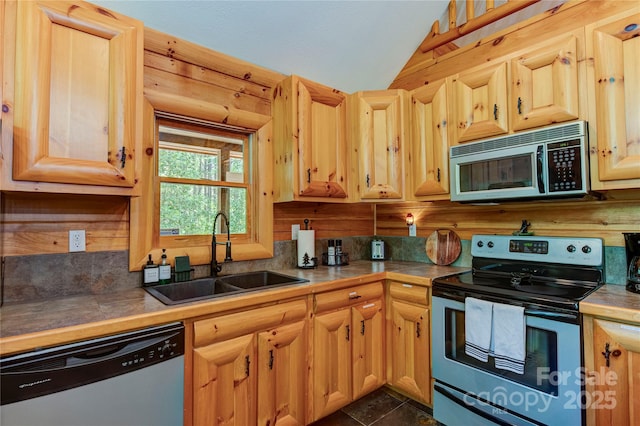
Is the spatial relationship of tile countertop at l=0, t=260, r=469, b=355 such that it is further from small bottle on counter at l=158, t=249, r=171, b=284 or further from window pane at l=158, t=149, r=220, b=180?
window pane at l=158, t=149, r=220, b=180

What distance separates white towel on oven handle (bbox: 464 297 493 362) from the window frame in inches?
54.1

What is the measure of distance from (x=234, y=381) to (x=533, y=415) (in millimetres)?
1477

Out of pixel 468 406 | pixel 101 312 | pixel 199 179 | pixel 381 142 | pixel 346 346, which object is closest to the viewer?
pixel 101 312

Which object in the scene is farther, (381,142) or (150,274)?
(381,142)

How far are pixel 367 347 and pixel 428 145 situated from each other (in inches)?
60.4

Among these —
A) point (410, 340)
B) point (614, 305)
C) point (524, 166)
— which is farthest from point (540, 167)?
point (410, 340)

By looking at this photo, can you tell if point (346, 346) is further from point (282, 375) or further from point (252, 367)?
point (252, 367)

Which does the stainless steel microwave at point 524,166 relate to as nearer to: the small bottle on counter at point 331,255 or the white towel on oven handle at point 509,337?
the white towel on oven handle at point 509,337

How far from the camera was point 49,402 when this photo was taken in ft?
3.47

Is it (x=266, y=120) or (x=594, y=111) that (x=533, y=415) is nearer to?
(x=594, y=111)

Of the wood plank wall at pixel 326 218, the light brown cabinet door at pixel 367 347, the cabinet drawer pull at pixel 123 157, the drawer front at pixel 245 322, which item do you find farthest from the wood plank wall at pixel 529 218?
the cabinet drawer pull at pixel 123 157

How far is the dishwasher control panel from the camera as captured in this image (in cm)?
101

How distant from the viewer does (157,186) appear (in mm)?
1969

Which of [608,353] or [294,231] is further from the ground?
[294,231]
